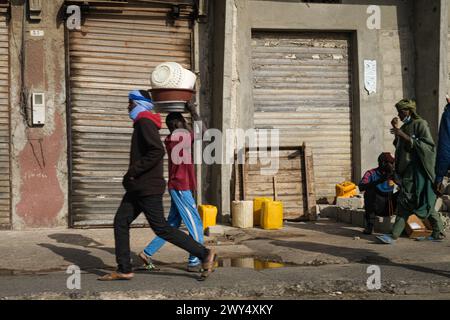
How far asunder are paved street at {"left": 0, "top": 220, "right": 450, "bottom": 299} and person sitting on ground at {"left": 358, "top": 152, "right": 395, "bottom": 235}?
0.43 metres

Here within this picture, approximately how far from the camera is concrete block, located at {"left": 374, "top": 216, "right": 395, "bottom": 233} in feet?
31.5

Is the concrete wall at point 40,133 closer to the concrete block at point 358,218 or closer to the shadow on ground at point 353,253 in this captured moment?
the shadow on ground at point 353,253

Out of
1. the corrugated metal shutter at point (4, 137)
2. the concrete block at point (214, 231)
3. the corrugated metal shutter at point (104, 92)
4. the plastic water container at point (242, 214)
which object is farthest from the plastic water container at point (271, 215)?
the corrugated metal shutter at point (4, 137)

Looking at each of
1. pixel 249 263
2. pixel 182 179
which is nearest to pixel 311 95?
pixel 249 263

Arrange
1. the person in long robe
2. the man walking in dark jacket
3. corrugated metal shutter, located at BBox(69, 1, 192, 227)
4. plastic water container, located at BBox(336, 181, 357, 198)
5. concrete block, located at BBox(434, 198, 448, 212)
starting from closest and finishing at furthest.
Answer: the man walking in dark jacket, the person in long robe, corrugated metal shutter, located at BBox(69, 1, 192, 227), concrete block, located at BBox(434, 198, 448, 212), plastic water container, located at BBox(336, 181, 357, 198)

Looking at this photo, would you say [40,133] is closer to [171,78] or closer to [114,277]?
[171,78]

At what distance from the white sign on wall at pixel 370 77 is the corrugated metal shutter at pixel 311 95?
0.34 m

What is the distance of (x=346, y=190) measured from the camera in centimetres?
1176

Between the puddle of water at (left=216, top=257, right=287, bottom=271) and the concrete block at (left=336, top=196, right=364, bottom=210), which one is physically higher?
the concrete block at (left=336, top=196, right=364, bottom=210)

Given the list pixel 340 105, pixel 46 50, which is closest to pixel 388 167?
pixel 340 105

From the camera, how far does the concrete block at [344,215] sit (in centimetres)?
1090

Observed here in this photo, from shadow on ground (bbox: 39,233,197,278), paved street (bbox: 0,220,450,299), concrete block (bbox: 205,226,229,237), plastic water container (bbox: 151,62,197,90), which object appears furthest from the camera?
concrete block (bbox: 205,226,229,237)

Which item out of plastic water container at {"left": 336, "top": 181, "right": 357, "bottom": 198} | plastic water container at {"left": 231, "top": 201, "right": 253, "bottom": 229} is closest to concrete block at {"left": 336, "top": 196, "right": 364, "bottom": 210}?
plastic water container at {"left": 336, "top": 181, "right": 357, "bottom": 198}

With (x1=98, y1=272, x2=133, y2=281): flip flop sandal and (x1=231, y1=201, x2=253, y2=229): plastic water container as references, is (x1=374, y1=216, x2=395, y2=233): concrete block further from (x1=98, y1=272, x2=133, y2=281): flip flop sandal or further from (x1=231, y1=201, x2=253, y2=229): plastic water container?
(x1=98, y1=272, x2=133, y2=281): flip flop sandal
